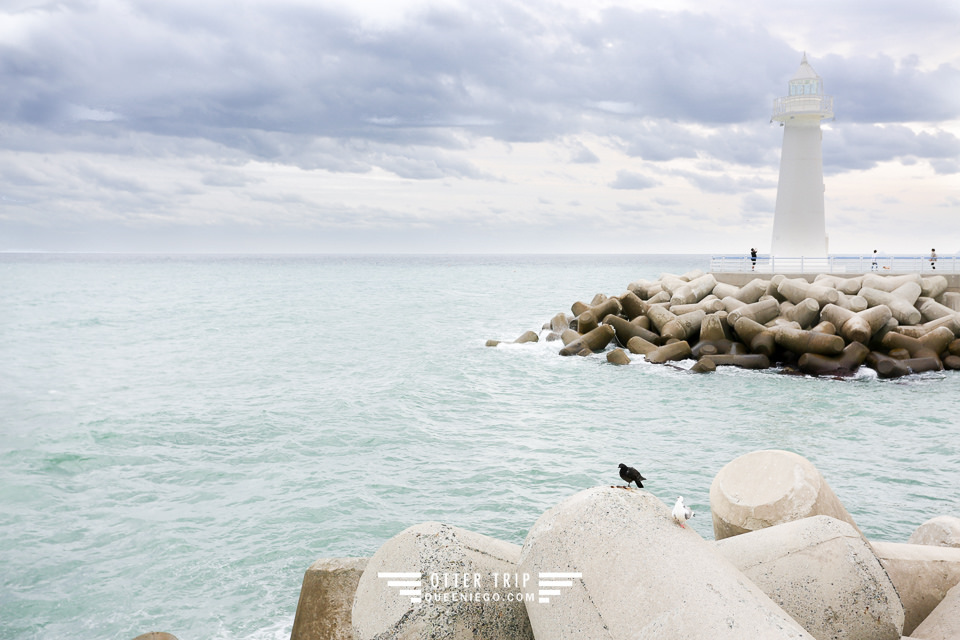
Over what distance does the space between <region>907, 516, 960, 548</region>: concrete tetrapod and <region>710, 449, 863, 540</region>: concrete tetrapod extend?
816mm

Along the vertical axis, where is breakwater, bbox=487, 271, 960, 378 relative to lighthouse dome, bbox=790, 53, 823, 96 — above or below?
below

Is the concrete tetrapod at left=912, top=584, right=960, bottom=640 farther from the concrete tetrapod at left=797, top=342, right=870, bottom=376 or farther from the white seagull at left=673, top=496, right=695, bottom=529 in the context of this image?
the concrete tetrapod at left=797, top=342, right=870, bottom=376

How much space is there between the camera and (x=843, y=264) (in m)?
26.2

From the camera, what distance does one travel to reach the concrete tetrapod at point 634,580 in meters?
3.00

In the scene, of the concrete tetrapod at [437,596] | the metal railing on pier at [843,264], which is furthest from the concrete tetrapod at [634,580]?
the metal railing on pier at [843,264]

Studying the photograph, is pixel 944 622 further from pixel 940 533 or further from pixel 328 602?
pixel 328 602

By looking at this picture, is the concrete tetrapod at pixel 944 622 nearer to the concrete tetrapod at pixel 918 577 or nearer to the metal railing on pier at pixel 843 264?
the concrete tetrapod at pixel 918 577

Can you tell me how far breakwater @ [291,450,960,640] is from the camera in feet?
10.3

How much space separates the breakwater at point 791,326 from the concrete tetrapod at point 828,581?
14313 millimetres

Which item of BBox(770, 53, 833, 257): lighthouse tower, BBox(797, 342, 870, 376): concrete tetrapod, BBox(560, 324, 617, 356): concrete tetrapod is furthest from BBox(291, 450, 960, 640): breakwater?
BBox(770, 53, 833, 257): lighthouse tower

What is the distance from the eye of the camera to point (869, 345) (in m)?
18.4

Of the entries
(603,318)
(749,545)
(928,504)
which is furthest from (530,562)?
(603,318)

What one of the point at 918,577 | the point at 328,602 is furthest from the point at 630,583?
the point at 918,577

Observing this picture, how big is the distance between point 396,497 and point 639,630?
6770 mm
